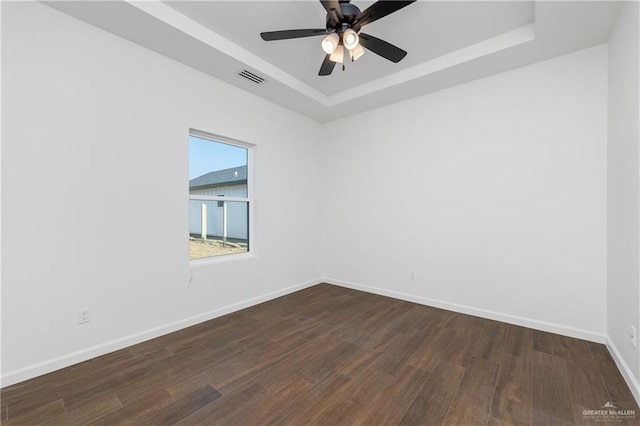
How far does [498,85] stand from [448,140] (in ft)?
2.48

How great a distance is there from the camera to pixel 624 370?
1979 mm

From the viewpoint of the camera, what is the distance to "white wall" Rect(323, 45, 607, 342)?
2.59m

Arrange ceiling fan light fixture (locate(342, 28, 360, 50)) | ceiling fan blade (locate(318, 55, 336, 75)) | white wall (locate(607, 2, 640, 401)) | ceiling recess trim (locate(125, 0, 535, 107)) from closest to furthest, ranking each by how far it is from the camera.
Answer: white wall (locate(607, 2, 640, 401)) < ceiling fan light fixture (locate(342, 28, 360, 50)) < ceiling recess trim (locate(125, 0, 535, 107)) < ceiling fan blade (locate(318, 55, 336, 75))

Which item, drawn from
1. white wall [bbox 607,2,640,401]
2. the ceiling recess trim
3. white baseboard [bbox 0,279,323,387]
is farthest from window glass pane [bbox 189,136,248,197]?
white wall [bbox 607,2,640,401]

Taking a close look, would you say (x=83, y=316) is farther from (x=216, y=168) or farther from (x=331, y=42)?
(x=331, y=42)

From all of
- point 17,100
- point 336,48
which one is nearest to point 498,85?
point 336,48

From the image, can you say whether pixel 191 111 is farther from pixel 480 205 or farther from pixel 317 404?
pixel 480 205

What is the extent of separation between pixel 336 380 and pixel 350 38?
262 centimetres

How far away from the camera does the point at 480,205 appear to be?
316 centimetres

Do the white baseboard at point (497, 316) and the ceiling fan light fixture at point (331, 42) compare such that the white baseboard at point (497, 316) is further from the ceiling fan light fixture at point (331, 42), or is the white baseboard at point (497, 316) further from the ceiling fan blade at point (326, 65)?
the ceiling fan light fixture at point (331, 42)

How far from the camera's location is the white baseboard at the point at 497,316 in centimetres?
257

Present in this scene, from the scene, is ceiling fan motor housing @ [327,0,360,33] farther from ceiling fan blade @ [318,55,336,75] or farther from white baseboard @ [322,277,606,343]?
white baseboard @ [322,277,606,343]

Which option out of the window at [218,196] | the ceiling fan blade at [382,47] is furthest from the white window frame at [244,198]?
the ceiling fan blade at [382,47]

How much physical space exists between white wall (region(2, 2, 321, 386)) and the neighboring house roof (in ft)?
0.92
